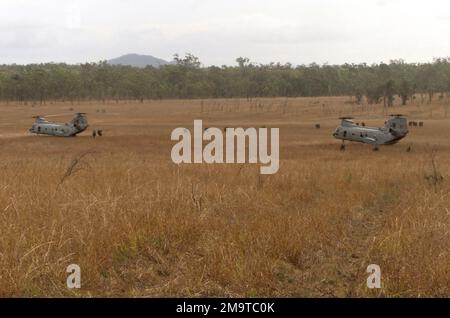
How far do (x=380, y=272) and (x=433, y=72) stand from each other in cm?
13463

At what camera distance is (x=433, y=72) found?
4771 inches

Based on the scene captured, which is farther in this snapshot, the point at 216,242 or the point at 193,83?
the point at 193,83

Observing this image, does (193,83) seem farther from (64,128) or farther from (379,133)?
(379,133)

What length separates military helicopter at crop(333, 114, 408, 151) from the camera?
1252 inches

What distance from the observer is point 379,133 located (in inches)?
1267

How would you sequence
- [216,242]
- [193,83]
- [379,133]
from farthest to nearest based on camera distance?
1. [193,83]
2. [379,133]
3. [216,242]

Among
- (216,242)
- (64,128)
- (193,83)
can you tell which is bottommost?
(216,242)

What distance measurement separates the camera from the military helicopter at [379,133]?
31812mm

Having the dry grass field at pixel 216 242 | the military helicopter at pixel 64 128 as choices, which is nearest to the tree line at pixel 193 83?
the military helicopter at pixel 64 128

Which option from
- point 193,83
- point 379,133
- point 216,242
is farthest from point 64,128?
point 193,83
